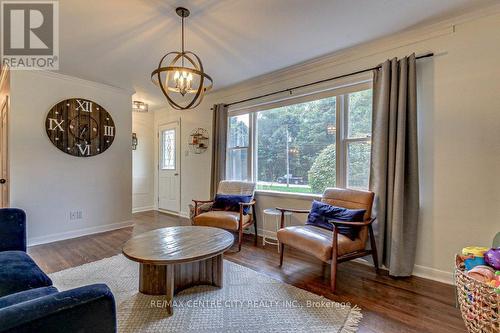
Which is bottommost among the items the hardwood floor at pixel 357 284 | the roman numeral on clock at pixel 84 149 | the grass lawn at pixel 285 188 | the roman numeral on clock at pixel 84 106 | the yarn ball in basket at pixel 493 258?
the hardwood floor at pixel 357 284

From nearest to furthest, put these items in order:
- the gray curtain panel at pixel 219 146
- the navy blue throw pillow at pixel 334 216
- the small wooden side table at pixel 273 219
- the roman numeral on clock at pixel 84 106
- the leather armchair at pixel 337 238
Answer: the leather armchair at pixel 337 238 < the navy blue throw pillow at pixel 334 216 < the small wooden side table at pixel 273 219 < the roman numeral on clock at pixel 84 106 < the gray curtain panel at pixel 219 146

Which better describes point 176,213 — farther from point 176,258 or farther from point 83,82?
point 176,258

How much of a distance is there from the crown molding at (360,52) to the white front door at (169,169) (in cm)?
210

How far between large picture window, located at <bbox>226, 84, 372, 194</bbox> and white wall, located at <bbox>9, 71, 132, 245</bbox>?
200 cm

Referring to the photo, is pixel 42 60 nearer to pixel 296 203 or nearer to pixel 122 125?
pixel 122 125

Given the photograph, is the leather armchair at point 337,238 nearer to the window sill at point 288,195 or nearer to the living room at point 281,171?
the living room at point 281,171

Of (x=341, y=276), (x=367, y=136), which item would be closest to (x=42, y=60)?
(x=367, y=136)

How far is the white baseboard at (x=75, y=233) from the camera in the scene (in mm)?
3484

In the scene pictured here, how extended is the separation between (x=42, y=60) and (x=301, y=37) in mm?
3362

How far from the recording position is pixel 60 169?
3.76m

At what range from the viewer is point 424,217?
2566 millimetres

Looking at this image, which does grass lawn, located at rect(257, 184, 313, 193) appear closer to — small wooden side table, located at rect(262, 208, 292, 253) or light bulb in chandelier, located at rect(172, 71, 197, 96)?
small wooden side table, located at rect(262, 208, 292, 253)

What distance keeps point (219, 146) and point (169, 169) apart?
203cm

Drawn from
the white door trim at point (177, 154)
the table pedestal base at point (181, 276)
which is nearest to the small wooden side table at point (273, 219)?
the table pedestal base at point (181, 276)
